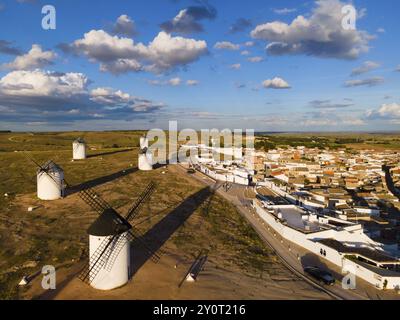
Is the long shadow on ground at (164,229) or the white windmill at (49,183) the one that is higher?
the white windmill at (49,183)

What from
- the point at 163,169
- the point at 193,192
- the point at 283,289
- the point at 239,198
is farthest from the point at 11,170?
the point at 283,289

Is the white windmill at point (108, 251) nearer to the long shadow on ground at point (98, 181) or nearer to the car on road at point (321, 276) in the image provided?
the car on road at point (321, 276)

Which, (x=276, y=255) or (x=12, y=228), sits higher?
(x=12, y=228)

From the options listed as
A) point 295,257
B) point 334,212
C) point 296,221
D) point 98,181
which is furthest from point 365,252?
point 98,181

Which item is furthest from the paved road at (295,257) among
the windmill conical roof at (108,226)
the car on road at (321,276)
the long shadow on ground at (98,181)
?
the long shadow on ground at (98,181)

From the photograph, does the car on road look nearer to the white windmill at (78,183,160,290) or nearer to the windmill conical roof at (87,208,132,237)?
the white windmill at (78,183,160,290)

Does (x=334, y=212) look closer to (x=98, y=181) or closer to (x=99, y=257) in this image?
(x=98, y=181)
